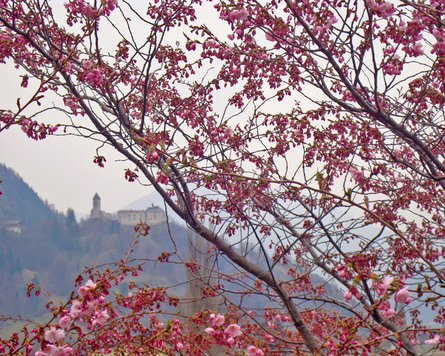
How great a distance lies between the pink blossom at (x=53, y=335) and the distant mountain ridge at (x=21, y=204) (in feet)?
223

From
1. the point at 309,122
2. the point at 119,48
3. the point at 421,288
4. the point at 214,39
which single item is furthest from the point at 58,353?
the point at 309,122

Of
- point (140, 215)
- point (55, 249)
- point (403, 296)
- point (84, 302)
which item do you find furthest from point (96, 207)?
point (403, 296)

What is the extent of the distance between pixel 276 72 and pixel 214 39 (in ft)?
2.22

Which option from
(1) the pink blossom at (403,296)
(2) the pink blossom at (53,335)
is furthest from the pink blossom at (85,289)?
(1) the pink blossom at (403,296)

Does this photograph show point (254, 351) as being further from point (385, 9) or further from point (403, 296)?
point (385, 9)

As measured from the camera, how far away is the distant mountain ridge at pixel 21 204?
65.3m

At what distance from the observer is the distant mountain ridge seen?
6531 centimetres

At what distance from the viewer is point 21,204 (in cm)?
6800

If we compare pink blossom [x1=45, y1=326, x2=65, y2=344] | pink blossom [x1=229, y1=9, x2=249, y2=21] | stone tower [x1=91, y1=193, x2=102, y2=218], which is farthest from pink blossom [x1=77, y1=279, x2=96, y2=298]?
stone tower [x1=91, y1=193, x2=102, y2=218]

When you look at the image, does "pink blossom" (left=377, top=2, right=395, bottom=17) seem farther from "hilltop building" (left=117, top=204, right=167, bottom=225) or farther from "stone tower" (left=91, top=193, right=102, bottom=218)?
"stone tower" (left=91, top=193, right=102, bottom=218)

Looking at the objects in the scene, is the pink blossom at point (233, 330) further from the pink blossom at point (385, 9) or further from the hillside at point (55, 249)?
the hillside at point (55, 249)

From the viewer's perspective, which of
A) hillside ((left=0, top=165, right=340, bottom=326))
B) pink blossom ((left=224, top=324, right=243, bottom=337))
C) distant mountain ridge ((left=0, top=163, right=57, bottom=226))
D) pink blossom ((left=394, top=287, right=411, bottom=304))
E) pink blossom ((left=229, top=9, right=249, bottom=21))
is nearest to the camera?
pink blossom ((left=394, top=287, right=411, bottom=304))

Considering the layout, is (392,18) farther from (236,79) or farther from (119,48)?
(119,48)

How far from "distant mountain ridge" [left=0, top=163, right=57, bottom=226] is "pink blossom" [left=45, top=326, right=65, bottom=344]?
223ft
